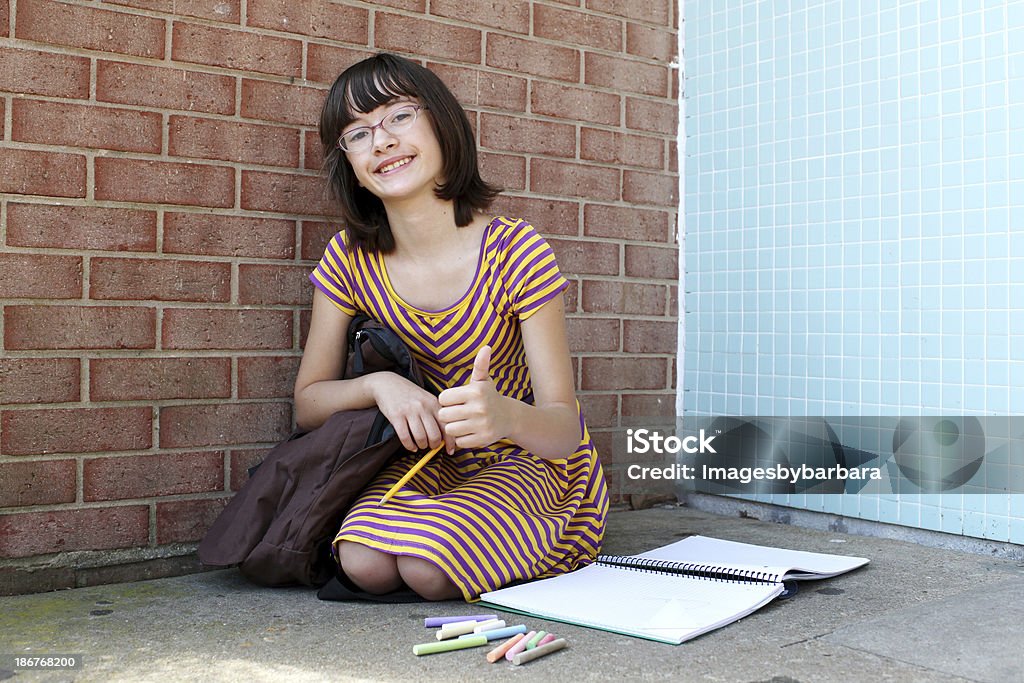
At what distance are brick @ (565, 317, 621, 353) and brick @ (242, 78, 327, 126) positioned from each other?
938 millimetres

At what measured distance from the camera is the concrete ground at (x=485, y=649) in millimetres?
1540

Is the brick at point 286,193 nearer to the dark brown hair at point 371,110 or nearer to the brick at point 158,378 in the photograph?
the dark brown hair at point 371,110

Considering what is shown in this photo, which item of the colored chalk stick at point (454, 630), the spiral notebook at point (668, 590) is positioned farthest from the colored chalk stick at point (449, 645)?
the spiral notebook at point (668, 590)

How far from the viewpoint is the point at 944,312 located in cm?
247

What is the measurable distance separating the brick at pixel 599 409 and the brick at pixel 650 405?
0.15 feet

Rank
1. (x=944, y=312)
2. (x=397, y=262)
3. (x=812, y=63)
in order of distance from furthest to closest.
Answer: (x=812, y=63)
(x=944, y=312)
(x=397, y=262)

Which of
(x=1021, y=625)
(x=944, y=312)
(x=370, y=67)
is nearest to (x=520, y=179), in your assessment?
(x=370, y=67)

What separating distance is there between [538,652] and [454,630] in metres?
0.16

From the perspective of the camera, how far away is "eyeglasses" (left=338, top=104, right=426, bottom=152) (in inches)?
85.9

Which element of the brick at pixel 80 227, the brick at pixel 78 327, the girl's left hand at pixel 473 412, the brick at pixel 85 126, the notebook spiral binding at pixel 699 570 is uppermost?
the brick at pixel 85 126

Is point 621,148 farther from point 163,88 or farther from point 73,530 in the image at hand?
point 73,530

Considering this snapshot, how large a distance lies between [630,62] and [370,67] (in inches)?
44.1

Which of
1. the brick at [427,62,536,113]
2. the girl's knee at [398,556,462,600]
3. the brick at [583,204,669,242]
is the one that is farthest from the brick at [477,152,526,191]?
the girl's knee at [398,556,462,600]

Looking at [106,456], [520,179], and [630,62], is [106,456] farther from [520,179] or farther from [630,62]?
[630,62]
